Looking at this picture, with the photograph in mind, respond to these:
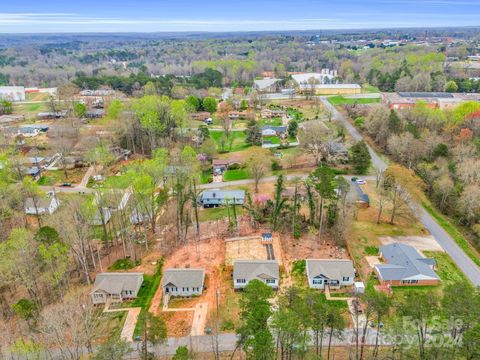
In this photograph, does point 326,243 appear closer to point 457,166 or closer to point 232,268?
point 232,268

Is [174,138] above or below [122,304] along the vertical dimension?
above

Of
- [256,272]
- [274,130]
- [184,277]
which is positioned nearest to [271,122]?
[274,130]

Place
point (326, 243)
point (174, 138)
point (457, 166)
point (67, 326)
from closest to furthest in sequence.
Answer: point (67, 326), point (326, 243), point (457, 166), point (174, 138)

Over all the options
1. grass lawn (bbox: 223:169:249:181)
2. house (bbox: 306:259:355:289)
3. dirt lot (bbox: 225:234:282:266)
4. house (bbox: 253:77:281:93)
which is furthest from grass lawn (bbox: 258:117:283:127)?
house (bbox: 306:259:355:289)

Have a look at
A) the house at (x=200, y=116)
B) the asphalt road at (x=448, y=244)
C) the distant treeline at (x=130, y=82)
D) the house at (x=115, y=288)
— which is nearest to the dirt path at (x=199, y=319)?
the house at (x=115, y=288)

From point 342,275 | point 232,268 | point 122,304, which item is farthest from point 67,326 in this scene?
point 342,275

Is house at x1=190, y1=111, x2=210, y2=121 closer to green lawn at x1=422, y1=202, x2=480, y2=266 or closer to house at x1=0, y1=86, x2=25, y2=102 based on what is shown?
green lawn at x1=422, y1=202, x2=480, y2=266

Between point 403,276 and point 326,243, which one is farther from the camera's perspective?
point 326,243
